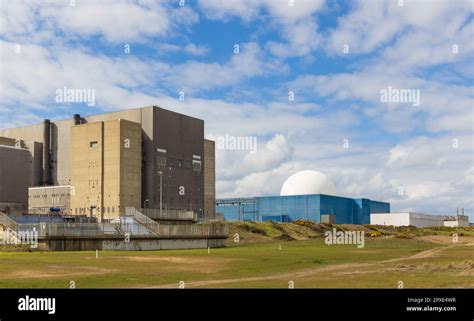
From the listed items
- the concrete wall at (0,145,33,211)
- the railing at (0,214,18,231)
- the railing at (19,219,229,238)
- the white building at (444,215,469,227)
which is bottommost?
the white building at (444,215,469,227)

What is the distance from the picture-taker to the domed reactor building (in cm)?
15275

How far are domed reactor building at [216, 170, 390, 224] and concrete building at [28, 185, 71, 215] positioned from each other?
71.6 meters

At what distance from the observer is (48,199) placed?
340 ft

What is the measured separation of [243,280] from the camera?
1029 inches

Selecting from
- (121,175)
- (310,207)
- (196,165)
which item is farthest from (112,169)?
(310,207)

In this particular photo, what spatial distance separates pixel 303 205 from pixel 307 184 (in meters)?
9.66

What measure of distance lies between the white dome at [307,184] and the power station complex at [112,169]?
1776 inches

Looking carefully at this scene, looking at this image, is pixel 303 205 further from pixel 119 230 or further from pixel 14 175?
pixel 119 230

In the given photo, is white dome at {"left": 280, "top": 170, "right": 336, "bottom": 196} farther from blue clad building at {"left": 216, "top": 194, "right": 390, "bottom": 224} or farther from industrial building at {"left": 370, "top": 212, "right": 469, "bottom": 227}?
industrial building at {"left": 370, "top": 212, "right": 469, "bottom": 227}

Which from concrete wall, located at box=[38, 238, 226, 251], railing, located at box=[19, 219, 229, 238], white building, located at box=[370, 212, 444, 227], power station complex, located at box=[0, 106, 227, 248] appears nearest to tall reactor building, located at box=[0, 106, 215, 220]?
power station complex, located at box=[0, 106, 227, 248]

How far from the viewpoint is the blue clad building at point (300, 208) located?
15238 centimetres

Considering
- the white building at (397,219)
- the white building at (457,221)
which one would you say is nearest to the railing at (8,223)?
the white building at (397,219)

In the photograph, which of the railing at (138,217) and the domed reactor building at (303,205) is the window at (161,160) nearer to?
the railing at (138,217)
